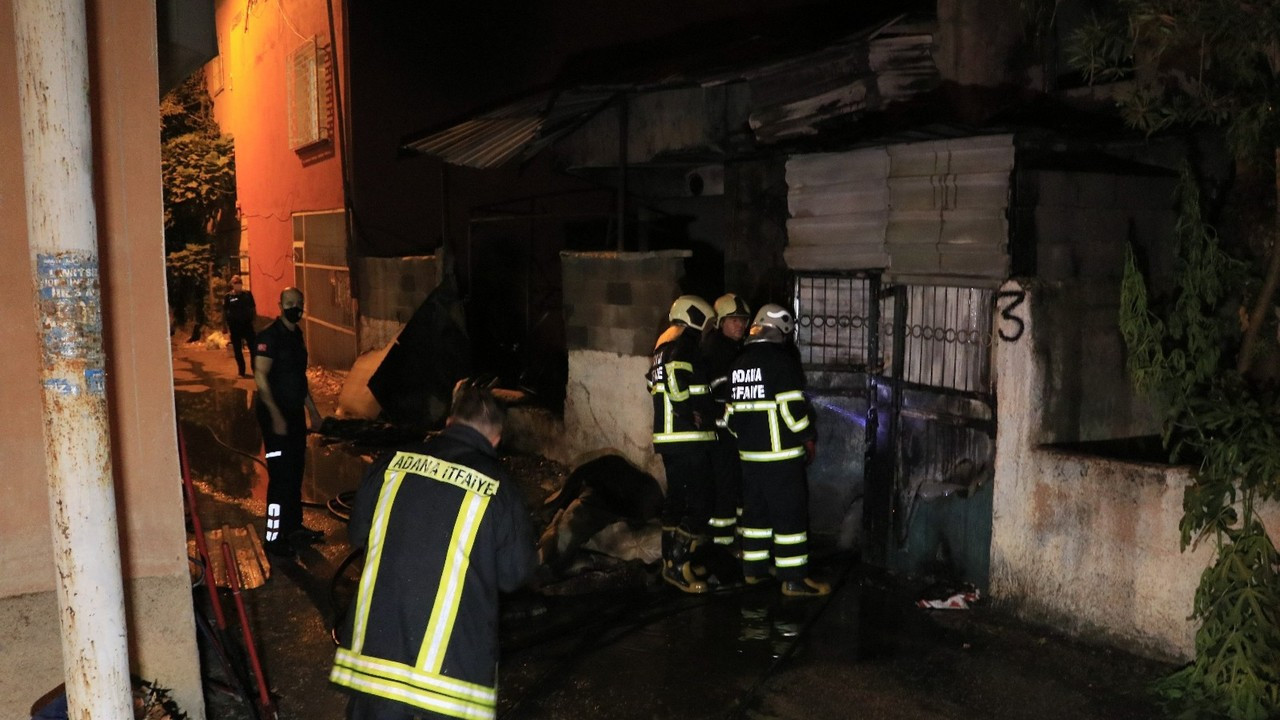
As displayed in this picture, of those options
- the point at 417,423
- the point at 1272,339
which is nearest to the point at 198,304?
the point at 417,423

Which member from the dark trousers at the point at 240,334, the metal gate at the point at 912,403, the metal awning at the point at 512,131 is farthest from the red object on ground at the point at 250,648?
the dark trousers at the point at 240,334

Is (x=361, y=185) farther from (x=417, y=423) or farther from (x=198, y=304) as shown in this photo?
(x=198, y=304)

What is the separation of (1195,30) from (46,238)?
474cm

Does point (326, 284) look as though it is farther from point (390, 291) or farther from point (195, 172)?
point (195, 172)

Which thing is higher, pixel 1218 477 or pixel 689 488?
pixel 1218 477

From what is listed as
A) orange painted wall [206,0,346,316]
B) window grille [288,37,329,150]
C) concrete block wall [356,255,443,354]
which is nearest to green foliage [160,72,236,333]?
orange painted wall [206,0,346,316]

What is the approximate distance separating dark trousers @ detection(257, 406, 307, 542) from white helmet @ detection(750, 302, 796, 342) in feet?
11.0

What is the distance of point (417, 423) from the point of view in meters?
11.4

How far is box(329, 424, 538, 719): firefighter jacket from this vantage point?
332 centimetres

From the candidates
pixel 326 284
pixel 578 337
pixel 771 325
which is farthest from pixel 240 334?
pixel 771 325

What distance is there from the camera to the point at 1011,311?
6.07 m

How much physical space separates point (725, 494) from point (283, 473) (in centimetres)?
320

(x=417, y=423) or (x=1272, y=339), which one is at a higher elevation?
(x=1272, y=339)

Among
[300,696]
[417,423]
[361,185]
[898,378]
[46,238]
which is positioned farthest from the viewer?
[361,185]
